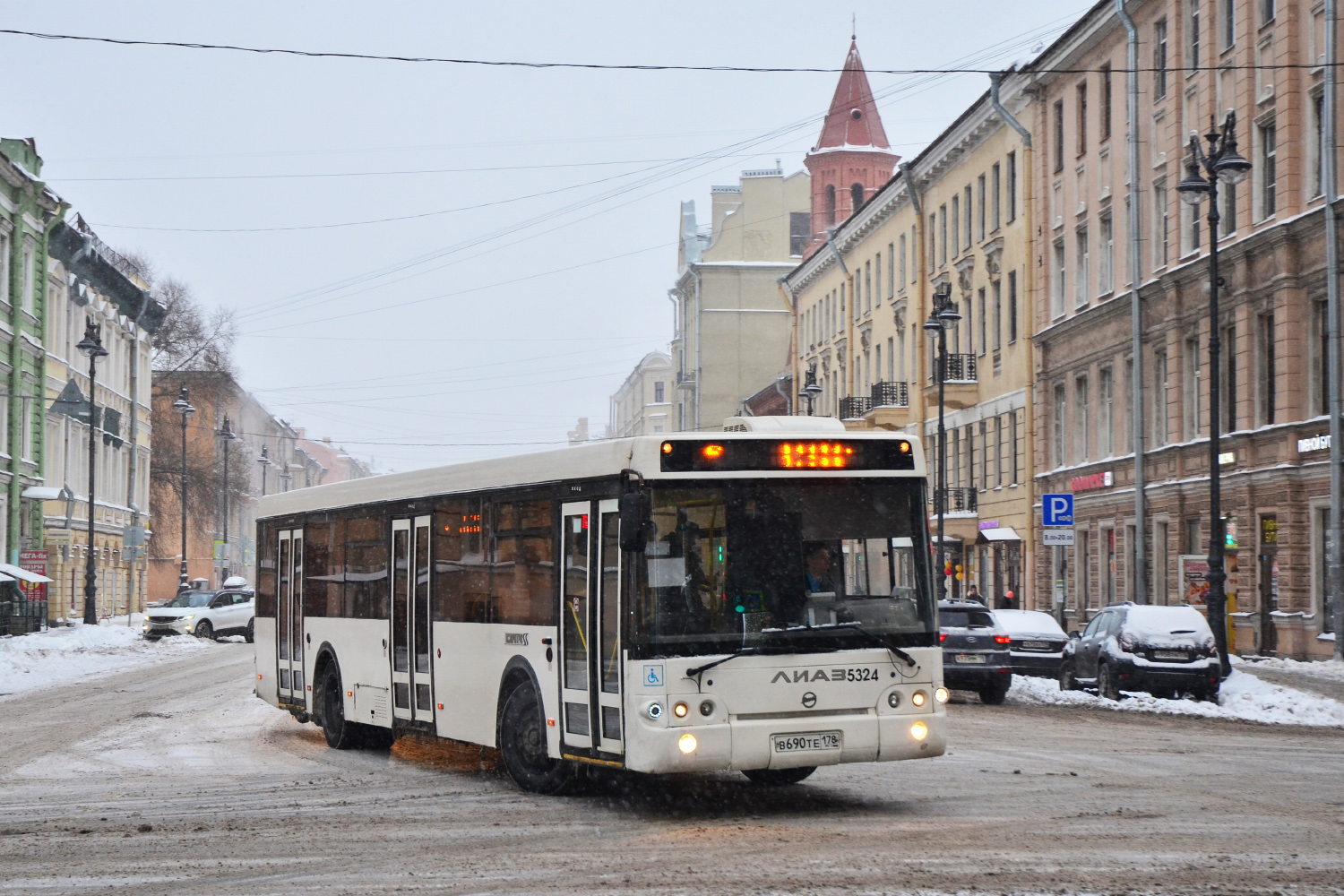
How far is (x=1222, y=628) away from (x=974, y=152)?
101ft

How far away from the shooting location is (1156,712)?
23.9 metres

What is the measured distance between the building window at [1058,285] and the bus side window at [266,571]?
31366mm

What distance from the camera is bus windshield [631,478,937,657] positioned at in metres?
12.0

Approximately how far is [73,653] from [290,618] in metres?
27.8

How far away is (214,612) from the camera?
56969 mm

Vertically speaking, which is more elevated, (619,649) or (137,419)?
(137,419)

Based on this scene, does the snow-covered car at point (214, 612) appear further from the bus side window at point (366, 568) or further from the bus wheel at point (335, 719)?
the bus side window at point (366, 568)

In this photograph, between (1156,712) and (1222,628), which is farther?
(1222,628)

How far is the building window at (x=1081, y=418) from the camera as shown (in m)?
46.3

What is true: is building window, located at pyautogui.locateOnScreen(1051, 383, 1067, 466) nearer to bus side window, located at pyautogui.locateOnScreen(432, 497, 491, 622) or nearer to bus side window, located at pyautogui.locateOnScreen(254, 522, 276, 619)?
bus side window, located at pyautogui.locateOnScreen(254, 522, 276, 619)

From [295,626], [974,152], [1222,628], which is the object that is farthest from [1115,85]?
[295,626]

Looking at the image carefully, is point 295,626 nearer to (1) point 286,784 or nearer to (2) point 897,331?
(1) point 286,784

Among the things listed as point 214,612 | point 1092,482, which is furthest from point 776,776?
point 214,612

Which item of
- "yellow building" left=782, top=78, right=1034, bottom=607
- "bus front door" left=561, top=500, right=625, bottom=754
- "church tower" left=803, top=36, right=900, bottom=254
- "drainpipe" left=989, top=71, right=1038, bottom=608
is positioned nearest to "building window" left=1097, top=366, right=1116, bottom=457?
"yellow building" left=782, top=78, right=1034, bottom=607
